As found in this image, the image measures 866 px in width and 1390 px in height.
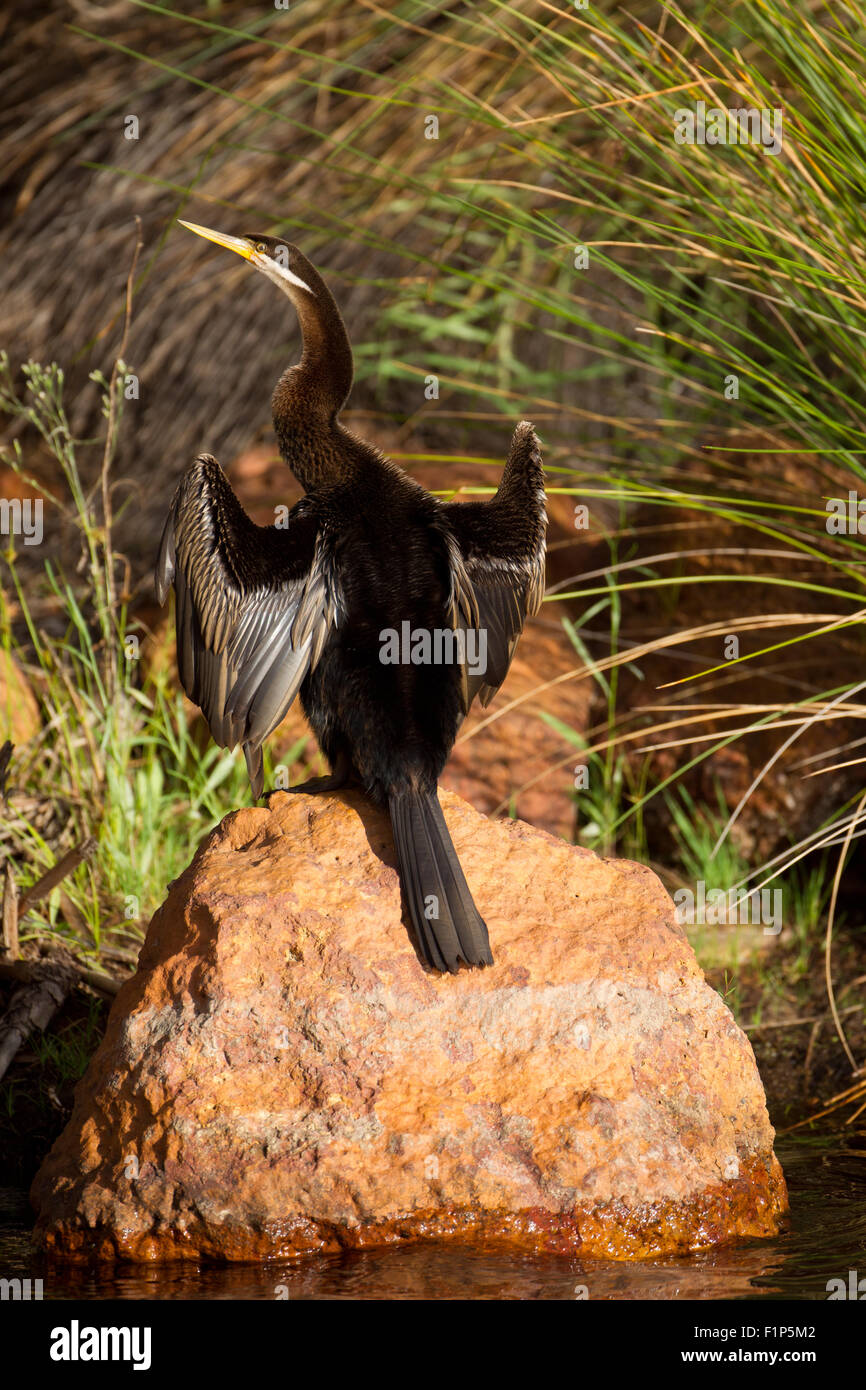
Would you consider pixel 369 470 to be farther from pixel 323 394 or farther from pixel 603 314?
Answer: pixel 603 314

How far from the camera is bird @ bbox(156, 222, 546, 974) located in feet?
9.09

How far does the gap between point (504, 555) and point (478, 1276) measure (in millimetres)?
1445

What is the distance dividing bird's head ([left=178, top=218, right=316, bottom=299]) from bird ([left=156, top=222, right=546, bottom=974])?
1.65ft

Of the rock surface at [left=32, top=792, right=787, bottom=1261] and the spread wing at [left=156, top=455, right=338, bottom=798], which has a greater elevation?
the spread wing at [left=156, top=455, right=338, bottom=798]

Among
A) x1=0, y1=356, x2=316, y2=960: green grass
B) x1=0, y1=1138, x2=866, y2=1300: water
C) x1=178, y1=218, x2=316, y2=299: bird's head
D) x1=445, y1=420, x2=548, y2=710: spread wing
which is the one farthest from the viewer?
x1=0, y1=356, x2=316, y2=960: green grass

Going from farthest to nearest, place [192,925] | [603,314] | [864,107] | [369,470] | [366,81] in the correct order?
[603,314]
[366,81]
[864,107]
[369,470]
[192,925]

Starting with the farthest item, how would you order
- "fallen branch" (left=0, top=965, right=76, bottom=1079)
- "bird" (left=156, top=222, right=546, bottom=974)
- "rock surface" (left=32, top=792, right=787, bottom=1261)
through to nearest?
"fallen branch" (left=0, top=965, right=76, bottom=1079), "bird" (left=156, top=222, right=546, bottom=974), "rock surface" (left=32, top=792, right=787, bottom=1261)

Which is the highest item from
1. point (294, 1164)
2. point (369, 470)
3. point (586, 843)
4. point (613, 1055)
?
point (369, 470)

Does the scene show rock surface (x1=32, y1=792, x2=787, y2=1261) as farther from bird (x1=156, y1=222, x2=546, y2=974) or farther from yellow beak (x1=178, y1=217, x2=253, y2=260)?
yellow beak (x1=178, y1=217, x2=253, y2=260)

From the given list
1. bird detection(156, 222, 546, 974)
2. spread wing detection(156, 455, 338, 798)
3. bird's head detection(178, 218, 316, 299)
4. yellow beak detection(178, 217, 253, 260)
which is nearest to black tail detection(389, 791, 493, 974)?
bird detection(156, 222, 546, 974)

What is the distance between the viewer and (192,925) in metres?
2.65

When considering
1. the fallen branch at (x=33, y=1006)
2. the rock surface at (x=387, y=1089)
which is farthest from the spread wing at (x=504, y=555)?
the fallen branch at (x=33, y=1006)

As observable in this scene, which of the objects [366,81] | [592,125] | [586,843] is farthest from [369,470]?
[366,81]

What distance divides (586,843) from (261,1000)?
2.35m
